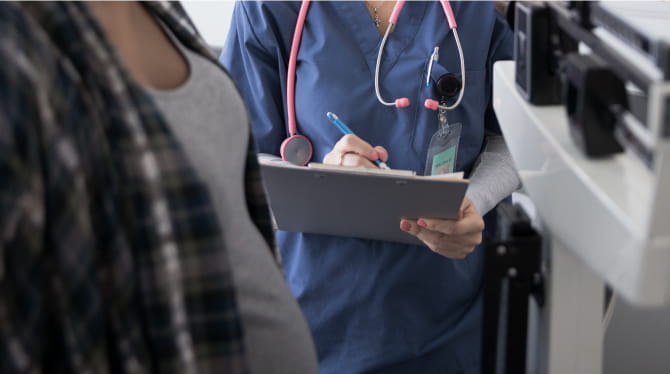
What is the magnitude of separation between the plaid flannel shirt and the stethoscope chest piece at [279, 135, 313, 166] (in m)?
0.57

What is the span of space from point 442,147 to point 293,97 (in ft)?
0.88

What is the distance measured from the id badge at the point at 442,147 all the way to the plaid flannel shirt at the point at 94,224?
24.0 inches

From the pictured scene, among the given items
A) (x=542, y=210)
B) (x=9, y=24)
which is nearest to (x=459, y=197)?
(x=542, y=210)

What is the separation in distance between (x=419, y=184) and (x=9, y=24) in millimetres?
523

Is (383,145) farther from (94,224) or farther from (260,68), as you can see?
(94,224)

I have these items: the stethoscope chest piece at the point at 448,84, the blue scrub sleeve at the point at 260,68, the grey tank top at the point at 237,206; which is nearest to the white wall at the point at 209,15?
the blue scrub sleeve at the point at 260,68

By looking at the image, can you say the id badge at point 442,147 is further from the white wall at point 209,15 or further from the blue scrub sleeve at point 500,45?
the white wall at point 209,15

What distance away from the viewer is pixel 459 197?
89cm

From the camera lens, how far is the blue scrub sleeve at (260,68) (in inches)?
45.6

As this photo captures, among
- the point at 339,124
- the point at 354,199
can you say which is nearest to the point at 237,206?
the point at 354,199

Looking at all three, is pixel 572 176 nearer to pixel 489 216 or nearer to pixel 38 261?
pixel 38 261

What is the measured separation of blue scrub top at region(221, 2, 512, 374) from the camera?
1.13m

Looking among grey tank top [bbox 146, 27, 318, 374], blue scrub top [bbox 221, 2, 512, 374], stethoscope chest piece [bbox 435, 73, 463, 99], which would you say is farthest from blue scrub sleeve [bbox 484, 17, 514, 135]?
grey tank top [bbox 146, 27, 318, 374]

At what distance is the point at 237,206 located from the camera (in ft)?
2.14
